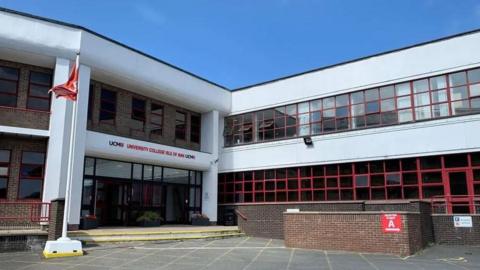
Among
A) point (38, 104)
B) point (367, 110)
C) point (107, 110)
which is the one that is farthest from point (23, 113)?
point (367, 110)

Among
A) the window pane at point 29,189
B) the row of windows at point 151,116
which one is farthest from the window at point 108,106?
the window pane at point 29,189

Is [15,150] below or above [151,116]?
below

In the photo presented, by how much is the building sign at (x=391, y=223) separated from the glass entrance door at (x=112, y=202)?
12.6 m

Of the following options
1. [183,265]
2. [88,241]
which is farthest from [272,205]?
[183,265]

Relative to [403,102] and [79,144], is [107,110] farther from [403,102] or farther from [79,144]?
[403,102]

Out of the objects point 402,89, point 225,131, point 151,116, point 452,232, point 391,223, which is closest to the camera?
point 391,223

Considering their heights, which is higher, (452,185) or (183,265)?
(452,185)

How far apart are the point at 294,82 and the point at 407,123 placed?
6.52 metres

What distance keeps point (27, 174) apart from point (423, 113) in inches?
655

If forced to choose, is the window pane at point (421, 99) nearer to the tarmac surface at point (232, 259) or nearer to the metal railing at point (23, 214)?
the tarmac surface at point (232, 259)

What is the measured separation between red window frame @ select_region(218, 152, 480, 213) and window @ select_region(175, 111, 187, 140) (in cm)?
341

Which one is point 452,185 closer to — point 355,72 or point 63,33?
point 355,72

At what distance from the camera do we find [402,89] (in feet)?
67.5

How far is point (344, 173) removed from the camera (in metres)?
21.5
